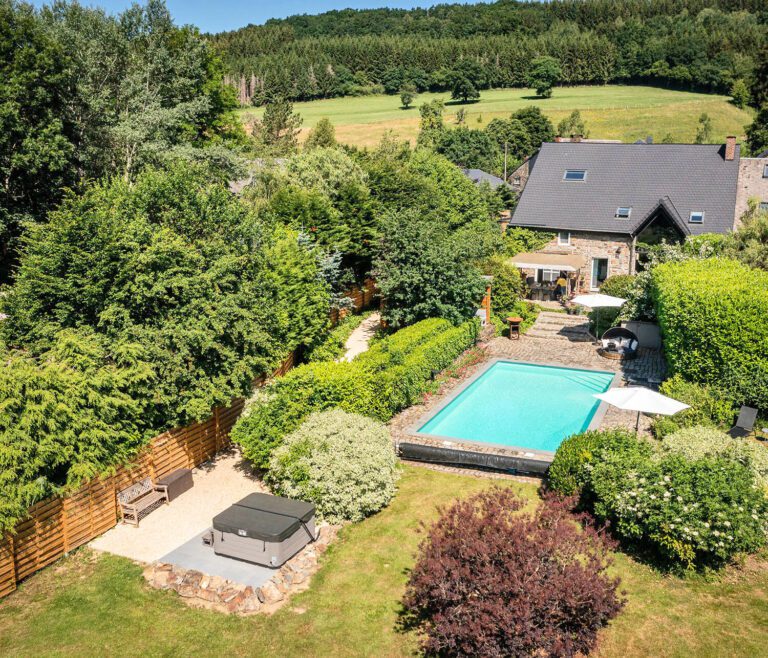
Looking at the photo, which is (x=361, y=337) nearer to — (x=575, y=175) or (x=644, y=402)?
(x=644, y=402)

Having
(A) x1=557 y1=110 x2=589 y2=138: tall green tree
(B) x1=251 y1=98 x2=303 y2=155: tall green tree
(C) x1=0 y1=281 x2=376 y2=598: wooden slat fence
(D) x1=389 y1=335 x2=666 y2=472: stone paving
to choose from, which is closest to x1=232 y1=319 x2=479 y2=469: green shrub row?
(D) x1=389 y1=335 x2=666 y2=472: stone paving

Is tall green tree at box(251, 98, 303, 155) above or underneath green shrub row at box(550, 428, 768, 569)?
above

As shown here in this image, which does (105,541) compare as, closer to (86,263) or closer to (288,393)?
(288,393)

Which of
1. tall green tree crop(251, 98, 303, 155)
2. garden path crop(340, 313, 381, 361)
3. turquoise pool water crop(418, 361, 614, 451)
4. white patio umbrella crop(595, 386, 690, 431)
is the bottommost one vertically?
turquoise pool water crop(418, 361, 614, 451)

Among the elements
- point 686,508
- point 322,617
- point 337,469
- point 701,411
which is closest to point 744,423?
point 701,411

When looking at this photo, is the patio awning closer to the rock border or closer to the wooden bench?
the wooden bench

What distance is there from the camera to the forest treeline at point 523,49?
12694 centimetres

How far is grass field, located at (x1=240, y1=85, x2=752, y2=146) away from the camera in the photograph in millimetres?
103188

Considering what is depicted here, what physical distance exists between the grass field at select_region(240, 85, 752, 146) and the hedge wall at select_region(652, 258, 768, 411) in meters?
82.9

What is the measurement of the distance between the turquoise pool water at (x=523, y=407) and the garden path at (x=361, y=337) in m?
6.20

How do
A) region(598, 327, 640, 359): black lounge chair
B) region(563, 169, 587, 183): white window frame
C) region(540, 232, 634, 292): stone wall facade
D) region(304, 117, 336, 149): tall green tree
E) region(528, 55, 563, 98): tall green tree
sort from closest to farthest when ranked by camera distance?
region(598, 327, 640, 359): black lounge chair, region(540, 232, 634, 292): stone wall facade, region(563, 169, 587, 183): white window frame, region(304, 117, 336, 149): tall green tree, region(528, 55, 563, 98): tall green tree

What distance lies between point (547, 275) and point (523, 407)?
17882 mm

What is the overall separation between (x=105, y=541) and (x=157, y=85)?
3454 centimetres

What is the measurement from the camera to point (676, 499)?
13.6 m
